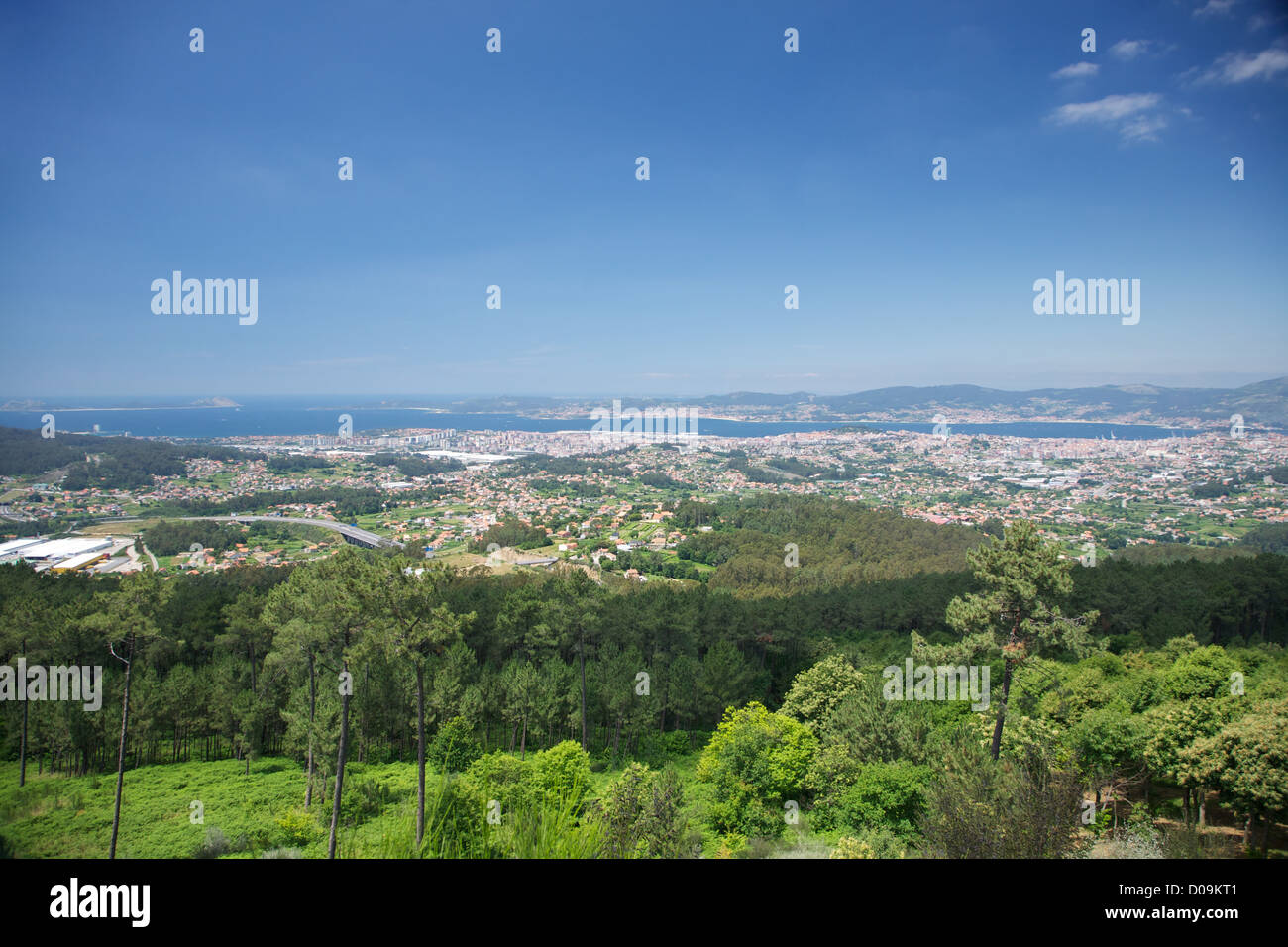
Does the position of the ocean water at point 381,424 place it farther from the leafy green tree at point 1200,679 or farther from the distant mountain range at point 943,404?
the leafy green tree at point 1200,679

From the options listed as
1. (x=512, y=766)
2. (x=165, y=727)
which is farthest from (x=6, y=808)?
(x=512, y=766)

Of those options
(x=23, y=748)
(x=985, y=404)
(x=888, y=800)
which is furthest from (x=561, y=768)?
(x=985, y=404)

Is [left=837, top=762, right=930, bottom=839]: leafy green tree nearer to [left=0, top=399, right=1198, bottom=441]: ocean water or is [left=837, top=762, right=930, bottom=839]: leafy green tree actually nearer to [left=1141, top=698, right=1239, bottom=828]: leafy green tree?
[left=1141, top=698, right=1239, bottom=828]: leafy green tree

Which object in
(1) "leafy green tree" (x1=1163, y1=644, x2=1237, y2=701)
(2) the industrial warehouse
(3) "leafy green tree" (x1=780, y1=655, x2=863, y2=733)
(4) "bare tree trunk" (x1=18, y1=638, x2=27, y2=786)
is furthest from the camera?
(2) the industrial warehouse

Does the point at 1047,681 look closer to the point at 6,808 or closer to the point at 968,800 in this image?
the point at 968,800

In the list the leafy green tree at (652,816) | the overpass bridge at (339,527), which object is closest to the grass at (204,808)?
the leafy green tree at (652,816)

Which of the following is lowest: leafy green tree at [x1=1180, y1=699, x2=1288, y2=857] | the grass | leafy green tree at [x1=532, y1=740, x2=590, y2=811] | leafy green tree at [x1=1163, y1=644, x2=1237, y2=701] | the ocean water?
the grass

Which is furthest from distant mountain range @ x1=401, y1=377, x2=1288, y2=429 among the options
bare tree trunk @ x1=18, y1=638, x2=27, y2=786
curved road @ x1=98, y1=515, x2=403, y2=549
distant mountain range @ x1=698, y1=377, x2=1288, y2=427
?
curved road @ x1=98, y1=515, x2=403, y2=549
